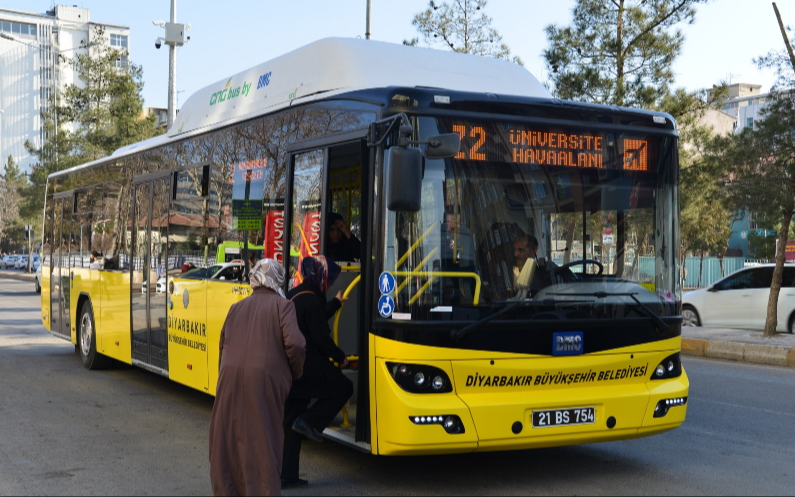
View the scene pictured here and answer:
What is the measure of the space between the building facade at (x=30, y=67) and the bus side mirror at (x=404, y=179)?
136508 millimetres

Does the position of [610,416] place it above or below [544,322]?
below

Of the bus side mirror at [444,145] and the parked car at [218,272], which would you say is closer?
the bus side mirror at [444,145]

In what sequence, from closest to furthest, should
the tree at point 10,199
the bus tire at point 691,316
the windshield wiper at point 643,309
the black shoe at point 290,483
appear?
1. the black shoe at point 290,483
2. the windshield wiper at point 643,309
3. the bus tire at point 691,316
4. the tree at point 10,199

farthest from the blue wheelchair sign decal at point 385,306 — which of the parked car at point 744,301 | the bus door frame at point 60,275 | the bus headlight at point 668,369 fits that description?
the parked car at point 744,301

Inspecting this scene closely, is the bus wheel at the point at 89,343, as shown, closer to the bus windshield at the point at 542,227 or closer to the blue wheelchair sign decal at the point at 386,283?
the blue wheelchair sign decal at the point at 386,283

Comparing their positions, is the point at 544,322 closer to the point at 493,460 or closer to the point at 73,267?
the point at 493,460

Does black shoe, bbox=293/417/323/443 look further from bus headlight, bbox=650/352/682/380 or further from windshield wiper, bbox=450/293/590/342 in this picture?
bus headlight, bbox=650/352/682/380

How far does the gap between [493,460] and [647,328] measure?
1638 mm

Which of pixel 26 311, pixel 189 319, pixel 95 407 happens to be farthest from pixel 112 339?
pixel 26 311

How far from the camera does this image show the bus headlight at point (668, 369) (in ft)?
23.1

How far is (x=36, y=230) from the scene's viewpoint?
70625 millimetres

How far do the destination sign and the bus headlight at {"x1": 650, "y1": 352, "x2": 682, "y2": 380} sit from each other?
4.57 ft

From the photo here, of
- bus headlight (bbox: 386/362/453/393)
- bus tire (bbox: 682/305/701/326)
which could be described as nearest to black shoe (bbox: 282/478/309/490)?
bus headlight (bbox: 386/362/453/393)

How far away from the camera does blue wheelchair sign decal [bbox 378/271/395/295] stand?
639 cm
